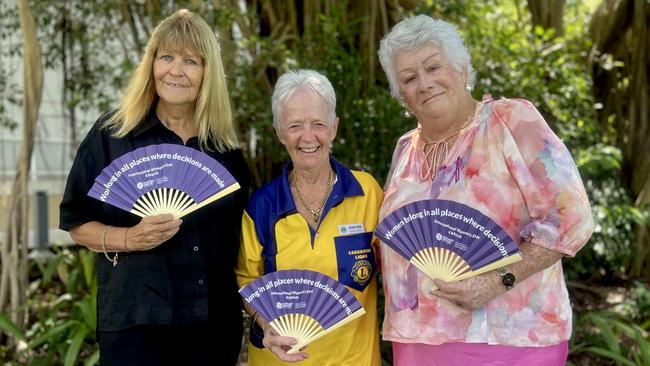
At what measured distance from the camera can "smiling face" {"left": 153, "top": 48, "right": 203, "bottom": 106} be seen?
7.60 feet

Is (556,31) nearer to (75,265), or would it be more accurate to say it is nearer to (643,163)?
(643,163)

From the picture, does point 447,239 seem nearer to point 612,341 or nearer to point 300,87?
point 300,87

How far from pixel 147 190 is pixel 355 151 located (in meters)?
1.98

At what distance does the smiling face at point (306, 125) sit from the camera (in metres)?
2.22

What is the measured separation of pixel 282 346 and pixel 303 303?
0.14m

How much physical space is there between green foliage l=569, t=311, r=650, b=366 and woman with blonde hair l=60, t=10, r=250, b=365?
7.40 ft

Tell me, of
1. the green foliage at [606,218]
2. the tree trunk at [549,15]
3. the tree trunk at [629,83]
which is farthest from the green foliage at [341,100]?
the tree trunk at [629,83]

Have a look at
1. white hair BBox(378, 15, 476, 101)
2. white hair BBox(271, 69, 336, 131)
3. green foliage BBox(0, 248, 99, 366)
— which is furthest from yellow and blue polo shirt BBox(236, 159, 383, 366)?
green foliage BBox(0, 248, 99, 366)

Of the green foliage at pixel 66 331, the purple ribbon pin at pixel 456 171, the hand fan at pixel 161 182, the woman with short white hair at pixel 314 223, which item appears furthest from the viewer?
the green foliage at pixel 66 331

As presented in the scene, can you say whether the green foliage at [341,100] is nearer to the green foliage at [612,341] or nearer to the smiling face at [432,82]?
the green foliage at [612,341]

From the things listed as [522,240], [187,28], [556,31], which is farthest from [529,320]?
[556,31]

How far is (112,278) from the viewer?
2283 mm

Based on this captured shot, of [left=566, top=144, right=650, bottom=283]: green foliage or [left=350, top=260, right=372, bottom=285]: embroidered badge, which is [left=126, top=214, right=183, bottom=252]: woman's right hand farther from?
[left=566, top=144, right=650, bottom=283]: green foliage

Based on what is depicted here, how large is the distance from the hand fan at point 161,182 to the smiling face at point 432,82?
0.61m
